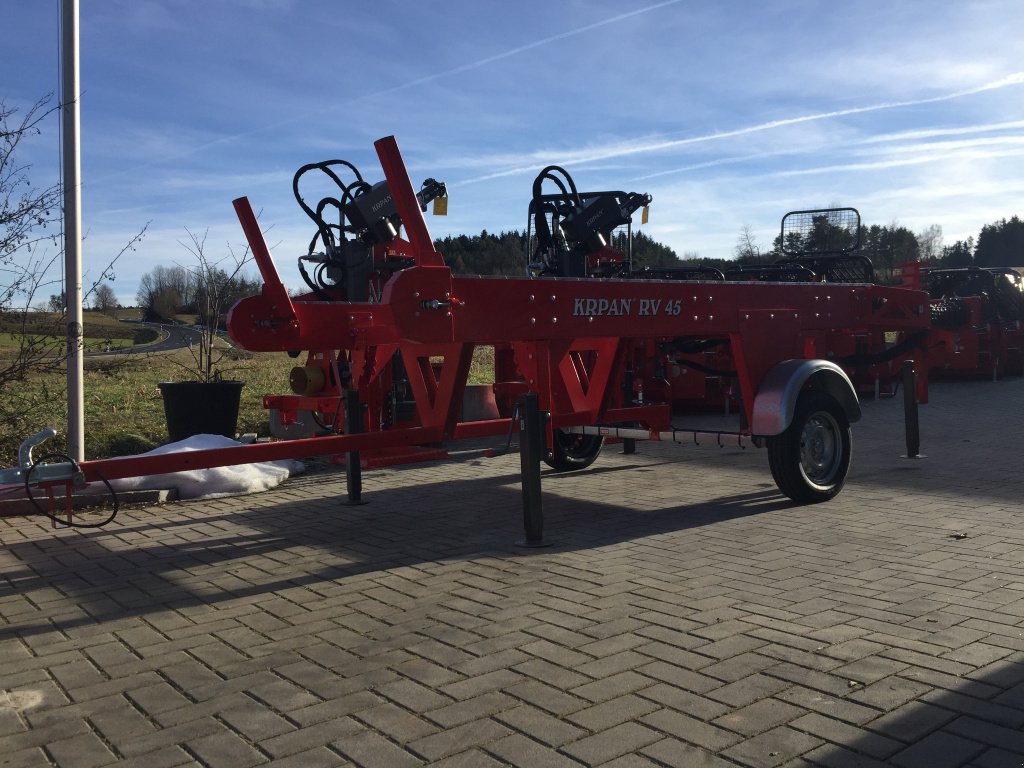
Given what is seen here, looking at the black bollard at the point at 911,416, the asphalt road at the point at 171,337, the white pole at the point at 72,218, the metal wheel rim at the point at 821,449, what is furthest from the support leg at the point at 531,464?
the asphalt road at the point at 171,337

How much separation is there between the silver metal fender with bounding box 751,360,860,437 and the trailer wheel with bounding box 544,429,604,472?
208 centimetres

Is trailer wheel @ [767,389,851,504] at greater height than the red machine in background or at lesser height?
lesser

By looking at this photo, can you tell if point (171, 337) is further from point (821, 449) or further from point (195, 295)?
point (821, 449)

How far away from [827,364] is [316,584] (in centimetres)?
418

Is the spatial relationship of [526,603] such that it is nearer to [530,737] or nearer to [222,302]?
[530,737]

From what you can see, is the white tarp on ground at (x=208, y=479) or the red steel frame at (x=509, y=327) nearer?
the red steel frame at (x=509, y=327)

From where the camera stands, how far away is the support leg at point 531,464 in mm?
5742

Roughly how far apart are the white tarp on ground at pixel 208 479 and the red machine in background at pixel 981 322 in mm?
12095

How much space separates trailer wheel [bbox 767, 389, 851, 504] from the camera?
6910 millimetres

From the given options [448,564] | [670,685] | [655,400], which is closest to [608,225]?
[655,400]

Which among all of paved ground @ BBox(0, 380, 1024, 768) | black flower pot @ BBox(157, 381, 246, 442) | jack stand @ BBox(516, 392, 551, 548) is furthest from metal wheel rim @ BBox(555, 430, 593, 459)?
black flower pot @ BBox(157, 381, 246, 442)

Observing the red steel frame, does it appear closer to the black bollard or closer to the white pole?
the black bollard

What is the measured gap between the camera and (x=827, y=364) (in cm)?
723

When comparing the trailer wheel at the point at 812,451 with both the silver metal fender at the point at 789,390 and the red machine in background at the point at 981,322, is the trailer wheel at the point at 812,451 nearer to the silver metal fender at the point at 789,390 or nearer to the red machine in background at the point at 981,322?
the silver metal fender at the point at 789,390
